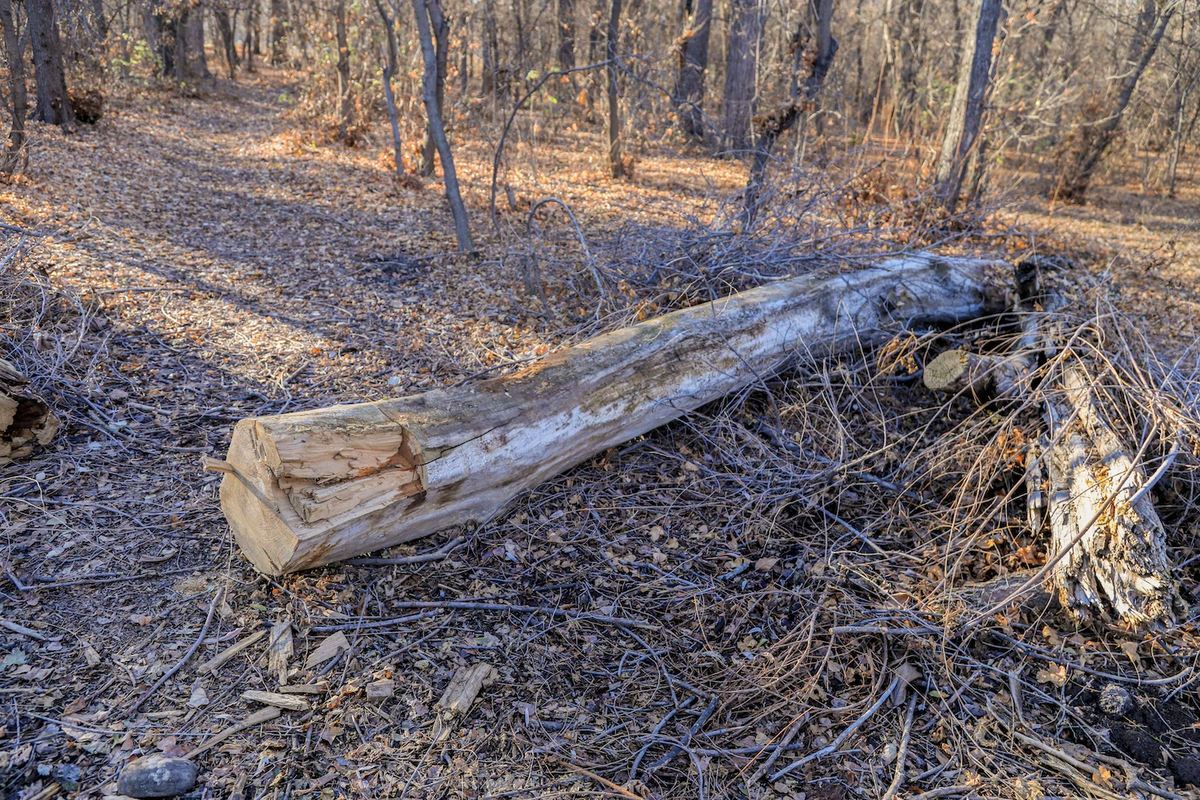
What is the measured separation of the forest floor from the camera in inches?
87.8

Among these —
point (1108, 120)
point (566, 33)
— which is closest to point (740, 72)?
point (566, 33)

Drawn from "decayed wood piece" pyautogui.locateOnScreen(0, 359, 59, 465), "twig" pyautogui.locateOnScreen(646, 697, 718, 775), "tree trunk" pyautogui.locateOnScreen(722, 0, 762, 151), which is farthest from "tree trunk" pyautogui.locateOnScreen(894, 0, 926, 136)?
"decayed wood piece" pyautogui.locateOnScreen(0, 359, 59, 465)

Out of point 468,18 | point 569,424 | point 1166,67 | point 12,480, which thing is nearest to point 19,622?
point 12,480

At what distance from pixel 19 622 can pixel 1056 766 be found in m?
3.44

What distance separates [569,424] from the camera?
10.9 feet

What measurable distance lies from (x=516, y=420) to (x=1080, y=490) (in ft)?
7.73

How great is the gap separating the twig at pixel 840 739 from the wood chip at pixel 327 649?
1.49m

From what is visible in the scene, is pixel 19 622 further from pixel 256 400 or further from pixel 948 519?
pixel 948 519

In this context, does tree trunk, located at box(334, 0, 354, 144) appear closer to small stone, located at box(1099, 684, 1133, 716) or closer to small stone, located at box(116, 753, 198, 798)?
small stone, located at box(116, 753, 198, 798)

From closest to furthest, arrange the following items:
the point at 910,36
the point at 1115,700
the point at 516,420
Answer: the point at 1115,700 < the point at 516,420 < the point at 910,36

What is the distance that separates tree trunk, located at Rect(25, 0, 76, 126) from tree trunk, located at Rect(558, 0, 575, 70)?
7.66 m

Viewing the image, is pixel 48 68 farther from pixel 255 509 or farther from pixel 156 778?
pixel 156 778

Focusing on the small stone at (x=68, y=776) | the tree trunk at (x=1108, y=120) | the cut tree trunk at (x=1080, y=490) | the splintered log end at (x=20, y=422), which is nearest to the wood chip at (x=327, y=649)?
the small stone at (x=68, y=776)

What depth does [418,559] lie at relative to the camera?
2.93m
